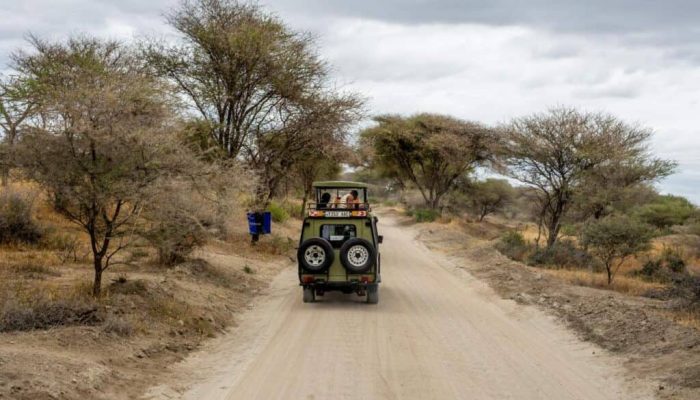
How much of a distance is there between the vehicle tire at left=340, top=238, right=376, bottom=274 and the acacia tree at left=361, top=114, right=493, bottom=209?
2936 cm

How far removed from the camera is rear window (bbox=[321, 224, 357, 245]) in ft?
49.0

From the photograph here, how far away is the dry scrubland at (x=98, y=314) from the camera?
7.20 meters

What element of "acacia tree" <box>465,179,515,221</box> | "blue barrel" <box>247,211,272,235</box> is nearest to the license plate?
"blue barrel" <box>247,211,272,235</box>

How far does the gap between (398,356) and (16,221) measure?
11839mm

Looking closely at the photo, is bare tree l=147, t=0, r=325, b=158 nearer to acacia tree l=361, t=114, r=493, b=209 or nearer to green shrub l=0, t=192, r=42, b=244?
green shrub l=0, t=192, r=42, b=244

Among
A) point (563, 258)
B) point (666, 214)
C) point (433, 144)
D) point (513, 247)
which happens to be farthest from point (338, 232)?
point (666, 214)

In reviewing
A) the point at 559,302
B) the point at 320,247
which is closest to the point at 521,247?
the point at 559,302

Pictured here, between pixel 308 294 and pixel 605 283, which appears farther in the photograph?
pixel 605 283

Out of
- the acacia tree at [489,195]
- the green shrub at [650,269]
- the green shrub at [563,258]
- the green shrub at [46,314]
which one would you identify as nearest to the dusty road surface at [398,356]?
the green shrub at [46,314]

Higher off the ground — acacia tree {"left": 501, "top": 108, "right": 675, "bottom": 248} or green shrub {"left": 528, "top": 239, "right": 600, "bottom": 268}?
acacia tree {"left": 501, "top": 108, "right": 675, "bottom": 248}

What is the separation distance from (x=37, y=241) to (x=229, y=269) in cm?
506

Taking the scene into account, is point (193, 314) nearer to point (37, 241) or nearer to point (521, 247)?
point (37, 241)

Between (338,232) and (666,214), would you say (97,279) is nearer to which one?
(338,232)

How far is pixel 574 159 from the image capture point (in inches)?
1144
